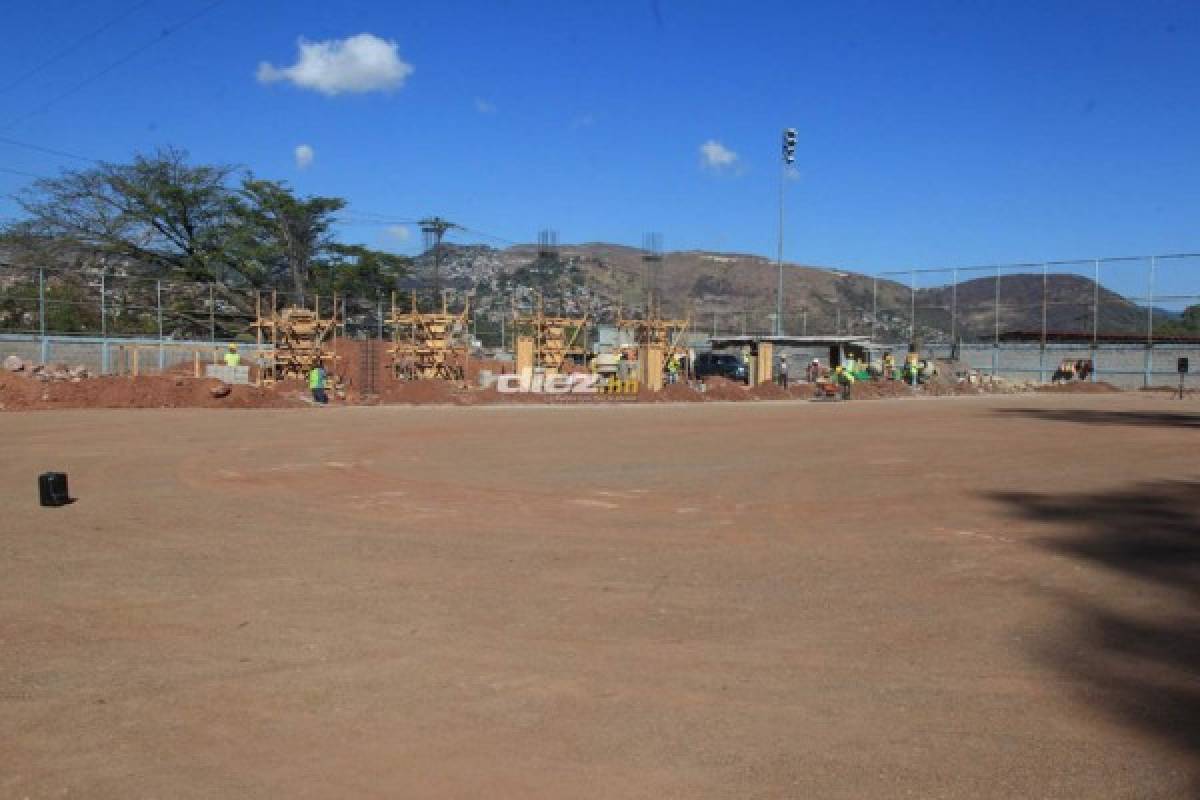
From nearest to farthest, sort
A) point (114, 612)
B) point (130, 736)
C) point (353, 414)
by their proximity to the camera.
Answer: point (130, 736), point (114, 612), point (353, 414)

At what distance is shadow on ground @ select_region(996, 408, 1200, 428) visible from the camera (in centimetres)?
2583

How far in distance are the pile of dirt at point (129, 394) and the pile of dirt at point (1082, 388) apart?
138 feet

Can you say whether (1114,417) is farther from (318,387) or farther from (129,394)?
(129,394)

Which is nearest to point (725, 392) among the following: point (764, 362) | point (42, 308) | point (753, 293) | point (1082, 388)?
point (764, 362)

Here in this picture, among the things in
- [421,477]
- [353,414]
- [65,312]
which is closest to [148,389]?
[353,414]

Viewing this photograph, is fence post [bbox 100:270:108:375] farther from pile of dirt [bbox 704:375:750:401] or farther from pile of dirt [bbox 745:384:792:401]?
pile of dirt [bbox 745:384:792:401]

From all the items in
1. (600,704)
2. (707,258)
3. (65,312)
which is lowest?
(600,704)

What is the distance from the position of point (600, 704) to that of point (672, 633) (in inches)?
54.9

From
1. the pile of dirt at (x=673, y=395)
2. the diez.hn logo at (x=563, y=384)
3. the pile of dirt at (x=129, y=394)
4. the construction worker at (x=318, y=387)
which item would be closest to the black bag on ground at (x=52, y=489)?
the pile of dirt at (x=129, y=394)

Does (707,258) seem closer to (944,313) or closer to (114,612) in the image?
(944,313)

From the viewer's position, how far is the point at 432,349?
41.9 metres

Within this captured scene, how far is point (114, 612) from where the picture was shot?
6.86 meters

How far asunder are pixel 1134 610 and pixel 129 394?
98.5 feet

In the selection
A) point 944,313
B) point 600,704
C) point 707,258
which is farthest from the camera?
point 707,258
